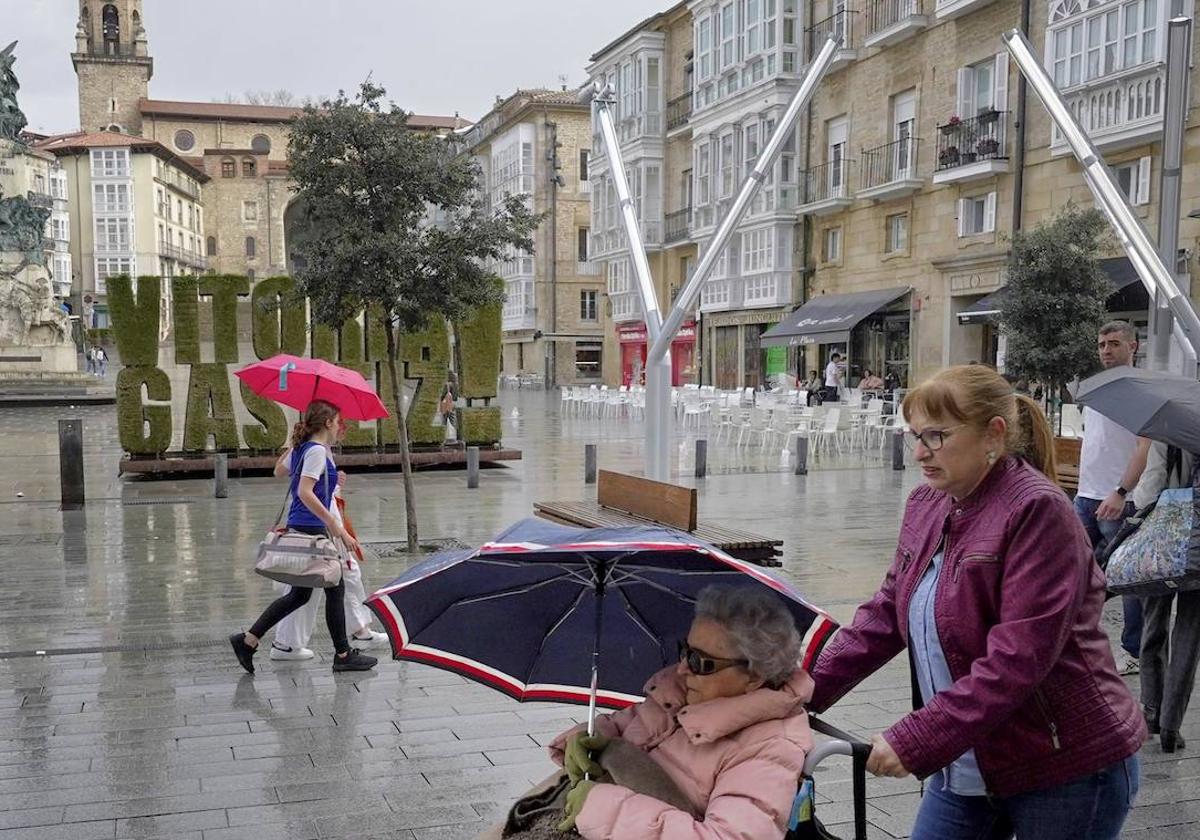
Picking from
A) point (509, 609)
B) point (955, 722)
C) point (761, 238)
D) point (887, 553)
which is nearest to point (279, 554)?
point (509, 609)

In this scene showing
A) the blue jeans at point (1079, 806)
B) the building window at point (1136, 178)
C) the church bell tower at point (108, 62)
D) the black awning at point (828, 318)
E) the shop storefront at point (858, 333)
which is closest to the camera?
the blue jeans at point (1079, 806)

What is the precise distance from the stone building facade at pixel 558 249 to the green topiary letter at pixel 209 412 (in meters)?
38.7

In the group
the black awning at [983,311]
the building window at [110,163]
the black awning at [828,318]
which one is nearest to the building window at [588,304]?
the black awning at [828,318]

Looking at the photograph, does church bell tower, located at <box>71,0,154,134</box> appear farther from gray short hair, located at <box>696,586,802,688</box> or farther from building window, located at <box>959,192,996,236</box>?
gray short hair, located at <box>696,586,802,688</box>

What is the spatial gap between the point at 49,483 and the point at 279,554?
11.0 m

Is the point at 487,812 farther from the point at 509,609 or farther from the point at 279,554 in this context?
the point at 279,554

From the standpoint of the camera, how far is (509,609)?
2996 mm

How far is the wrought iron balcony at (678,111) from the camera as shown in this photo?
132 feet

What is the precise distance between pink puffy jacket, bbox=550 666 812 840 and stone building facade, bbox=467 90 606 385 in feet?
172

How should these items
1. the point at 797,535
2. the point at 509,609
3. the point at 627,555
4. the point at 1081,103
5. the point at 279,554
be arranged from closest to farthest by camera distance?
the point at 627,555 < the point at 509,609 < the point at 279,554 < the point at 797,535 < the point at 1081,103

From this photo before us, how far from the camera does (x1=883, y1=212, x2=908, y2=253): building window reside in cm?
2917

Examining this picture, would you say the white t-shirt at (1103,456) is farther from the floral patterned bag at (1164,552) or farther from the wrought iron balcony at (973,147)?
the wrought iron balcony at (973,147)

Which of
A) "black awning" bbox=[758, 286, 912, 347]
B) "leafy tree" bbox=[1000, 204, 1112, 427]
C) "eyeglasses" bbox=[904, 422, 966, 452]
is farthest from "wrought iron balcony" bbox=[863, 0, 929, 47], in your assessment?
"eyeglasses" bbox=[904, 422, 966, 452]

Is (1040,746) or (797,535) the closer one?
(1040,746)
